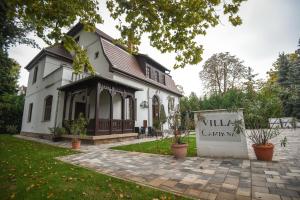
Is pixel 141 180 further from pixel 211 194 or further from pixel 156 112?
pixel 156 112

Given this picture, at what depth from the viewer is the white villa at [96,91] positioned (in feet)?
31.4

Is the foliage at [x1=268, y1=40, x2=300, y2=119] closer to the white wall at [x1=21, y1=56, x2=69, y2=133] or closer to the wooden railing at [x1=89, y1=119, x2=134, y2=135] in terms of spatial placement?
the wooden railing at [x1=89, y1=119, x2=134, y2=135]

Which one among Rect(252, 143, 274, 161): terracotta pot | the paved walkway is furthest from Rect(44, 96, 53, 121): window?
Rect(252, 143, 274, 161): terracotta pot

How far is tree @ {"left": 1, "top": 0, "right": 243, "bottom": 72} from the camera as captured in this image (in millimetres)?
3777

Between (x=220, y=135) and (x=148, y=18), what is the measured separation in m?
4.14

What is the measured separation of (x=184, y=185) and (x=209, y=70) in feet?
76.6

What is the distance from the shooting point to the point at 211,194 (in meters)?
2.45

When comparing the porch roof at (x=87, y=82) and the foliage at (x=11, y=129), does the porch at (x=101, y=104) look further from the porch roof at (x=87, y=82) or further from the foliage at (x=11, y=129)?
the foliage at (x=11, y=129)

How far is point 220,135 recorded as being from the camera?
16.4ft

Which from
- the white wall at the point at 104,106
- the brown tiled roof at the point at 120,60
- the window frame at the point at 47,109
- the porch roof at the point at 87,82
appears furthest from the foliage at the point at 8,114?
the brown tiled roof at the point at 120,60

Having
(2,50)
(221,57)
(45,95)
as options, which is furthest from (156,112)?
(221,57)

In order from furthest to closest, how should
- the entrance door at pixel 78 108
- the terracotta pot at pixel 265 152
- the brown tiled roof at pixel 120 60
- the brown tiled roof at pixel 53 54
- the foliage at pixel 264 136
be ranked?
the brown tiled roof at pixel 53 54, the entrance door at pixel 78 108, the brown tiled roof at pixel 120 60, the foliage at pixel 264 136, the terracotta pot at pixel 265 152

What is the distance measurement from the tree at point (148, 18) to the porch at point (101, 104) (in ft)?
13.0

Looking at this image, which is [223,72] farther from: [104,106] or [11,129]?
[11,129]
